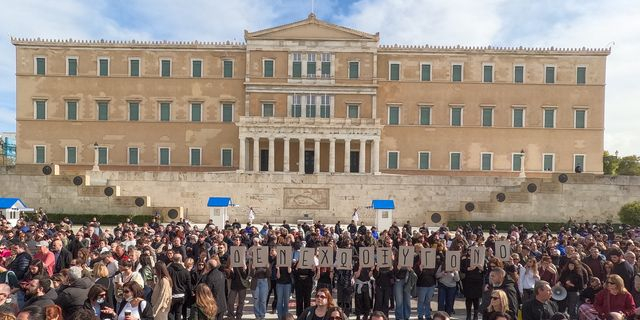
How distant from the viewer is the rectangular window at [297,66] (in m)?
40.8

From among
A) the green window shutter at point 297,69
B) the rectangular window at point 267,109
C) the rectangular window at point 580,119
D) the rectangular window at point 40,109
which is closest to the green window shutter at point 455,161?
the rectangular window at point 580,119

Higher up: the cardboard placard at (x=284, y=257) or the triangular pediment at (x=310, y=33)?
the triangular pediment at (x=310, y=33)

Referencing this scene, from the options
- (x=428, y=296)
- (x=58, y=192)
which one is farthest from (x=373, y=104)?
(x=428, y=296)

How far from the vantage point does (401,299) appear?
9445 millimetres

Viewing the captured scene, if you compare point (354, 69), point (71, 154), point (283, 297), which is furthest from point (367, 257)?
point (71, 154)

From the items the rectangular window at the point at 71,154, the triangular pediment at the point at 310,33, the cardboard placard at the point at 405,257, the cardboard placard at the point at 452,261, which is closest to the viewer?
the cardboard placard at the point at 405,257

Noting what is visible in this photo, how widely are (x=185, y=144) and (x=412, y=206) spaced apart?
21.9 m

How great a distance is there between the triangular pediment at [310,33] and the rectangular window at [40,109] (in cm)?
1950

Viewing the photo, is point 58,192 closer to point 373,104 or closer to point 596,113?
point 373,104

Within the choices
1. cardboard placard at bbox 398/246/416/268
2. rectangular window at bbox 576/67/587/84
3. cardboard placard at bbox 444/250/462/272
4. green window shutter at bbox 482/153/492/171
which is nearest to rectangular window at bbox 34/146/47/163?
green window shutter at bbox 482/153/492/171

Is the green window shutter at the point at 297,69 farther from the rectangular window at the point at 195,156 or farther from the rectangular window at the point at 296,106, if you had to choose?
the rectangular window at the point at 195,156

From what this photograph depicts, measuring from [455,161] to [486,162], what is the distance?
2844 millimetres

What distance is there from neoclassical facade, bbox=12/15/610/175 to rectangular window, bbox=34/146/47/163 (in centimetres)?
11

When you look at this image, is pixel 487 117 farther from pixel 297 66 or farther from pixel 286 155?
pixel 286 155
